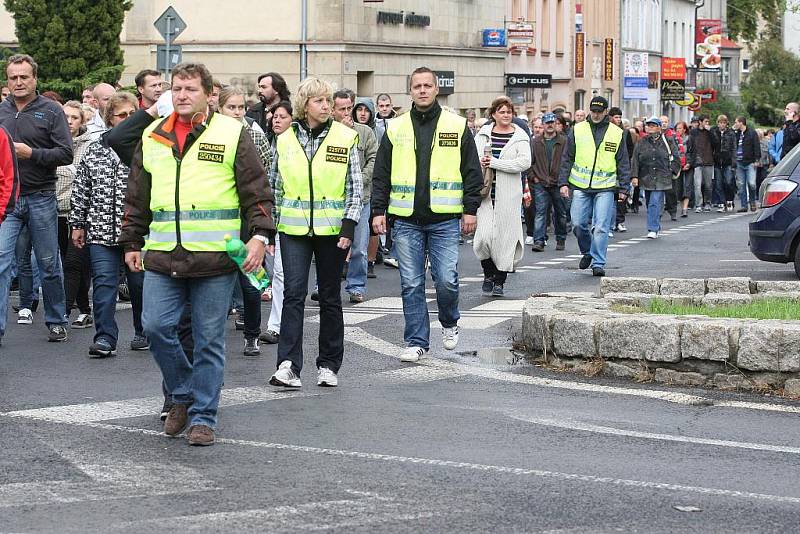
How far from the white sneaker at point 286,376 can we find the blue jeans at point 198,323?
1.57m

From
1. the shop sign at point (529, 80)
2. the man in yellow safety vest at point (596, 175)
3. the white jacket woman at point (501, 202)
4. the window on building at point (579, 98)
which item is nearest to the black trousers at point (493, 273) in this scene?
the white jacket woman at point (501, 202)

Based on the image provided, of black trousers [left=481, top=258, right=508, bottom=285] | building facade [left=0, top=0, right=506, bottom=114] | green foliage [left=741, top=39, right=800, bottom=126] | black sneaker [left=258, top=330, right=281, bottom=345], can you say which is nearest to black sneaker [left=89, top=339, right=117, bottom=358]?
black sneaker [left=258, top=330, right=281, bottom=345]

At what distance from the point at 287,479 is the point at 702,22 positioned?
81.4 meters

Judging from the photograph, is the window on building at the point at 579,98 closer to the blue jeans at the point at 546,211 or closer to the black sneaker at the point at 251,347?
the blue jeans at the point at 546,211

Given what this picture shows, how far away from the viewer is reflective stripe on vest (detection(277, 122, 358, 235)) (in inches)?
387

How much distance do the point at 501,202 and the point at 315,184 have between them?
6.09m

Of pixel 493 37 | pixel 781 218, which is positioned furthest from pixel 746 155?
pixel 781 218

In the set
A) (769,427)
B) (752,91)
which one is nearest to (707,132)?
(769,427)

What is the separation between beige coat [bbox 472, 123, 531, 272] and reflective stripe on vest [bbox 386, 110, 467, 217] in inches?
175

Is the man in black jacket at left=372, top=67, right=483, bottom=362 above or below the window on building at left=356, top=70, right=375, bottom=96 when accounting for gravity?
below

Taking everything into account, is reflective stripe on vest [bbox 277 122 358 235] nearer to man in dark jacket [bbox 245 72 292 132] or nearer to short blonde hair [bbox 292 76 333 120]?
short blonde hair [bbox 292 76 333 120]

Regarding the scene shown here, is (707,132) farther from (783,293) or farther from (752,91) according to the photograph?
(752,91)

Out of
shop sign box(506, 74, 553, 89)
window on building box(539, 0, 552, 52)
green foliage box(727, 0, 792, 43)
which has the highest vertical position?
green foliage box(727, 0, 792, 43)

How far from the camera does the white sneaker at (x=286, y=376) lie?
31.6 ft
